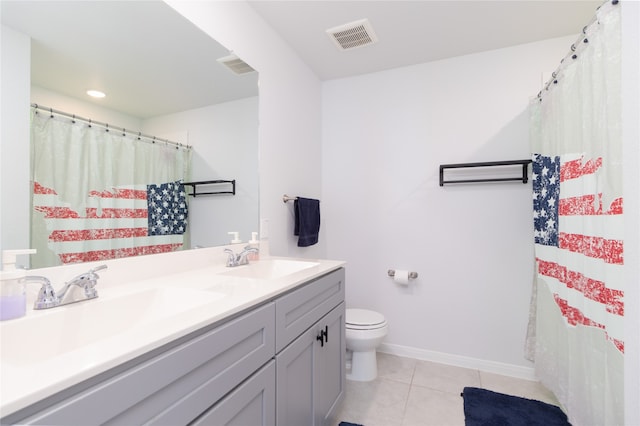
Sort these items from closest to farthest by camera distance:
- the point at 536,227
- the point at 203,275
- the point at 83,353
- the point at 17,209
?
1. the point at 83,353
2. the point at 17,209
3. the point at 203,275
4. the point at 536,227

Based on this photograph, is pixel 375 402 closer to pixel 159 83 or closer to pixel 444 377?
pixel 444 377

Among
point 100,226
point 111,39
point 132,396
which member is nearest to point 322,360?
point 132,396

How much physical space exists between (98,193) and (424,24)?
2.04 metres

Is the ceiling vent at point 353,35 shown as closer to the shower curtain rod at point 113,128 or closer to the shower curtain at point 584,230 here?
the shower curtain at point 584,230

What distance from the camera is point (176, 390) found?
2.24 ft

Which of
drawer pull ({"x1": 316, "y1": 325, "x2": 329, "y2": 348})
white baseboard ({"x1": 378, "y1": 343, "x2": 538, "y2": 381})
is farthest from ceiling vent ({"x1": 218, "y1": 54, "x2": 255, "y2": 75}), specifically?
white baseboard ({"x1": 378, "y1": 343, "x2": 538, "y2": 381})

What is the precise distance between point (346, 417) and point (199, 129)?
1721 mm

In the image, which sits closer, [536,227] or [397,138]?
[536,227]

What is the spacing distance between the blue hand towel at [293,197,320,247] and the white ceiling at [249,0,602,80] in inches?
44.1

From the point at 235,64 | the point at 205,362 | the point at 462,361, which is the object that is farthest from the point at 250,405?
the point at 462,361

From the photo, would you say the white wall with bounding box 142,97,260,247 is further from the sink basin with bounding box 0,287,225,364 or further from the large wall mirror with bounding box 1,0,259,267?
the sink basin with bounding box 0,287,225,364

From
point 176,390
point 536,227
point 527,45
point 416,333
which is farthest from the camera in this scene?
point 416,333

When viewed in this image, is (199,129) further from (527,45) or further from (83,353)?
(527,45)

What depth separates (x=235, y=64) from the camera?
5.56 feet
